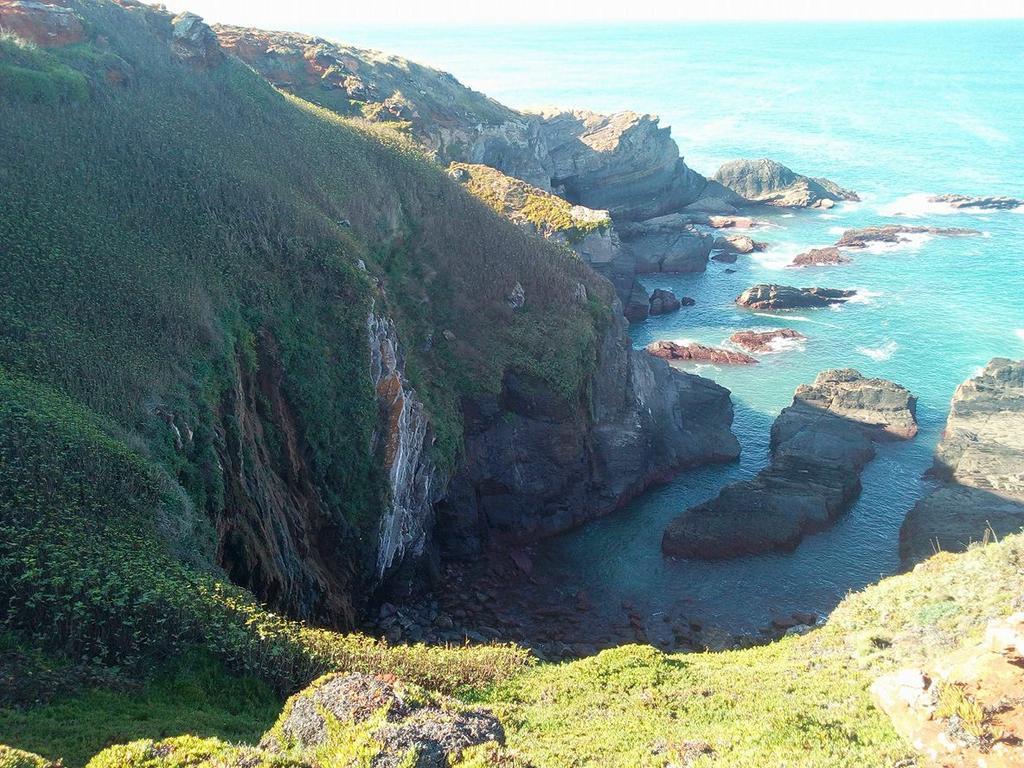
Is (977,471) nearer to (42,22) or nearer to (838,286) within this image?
(838,286)

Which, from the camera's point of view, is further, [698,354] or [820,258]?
→ [820,258]

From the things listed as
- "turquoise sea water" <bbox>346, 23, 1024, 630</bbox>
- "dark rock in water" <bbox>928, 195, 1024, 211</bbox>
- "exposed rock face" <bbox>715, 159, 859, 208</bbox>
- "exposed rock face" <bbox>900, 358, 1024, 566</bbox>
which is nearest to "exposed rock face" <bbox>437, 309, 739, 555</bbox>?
"turquoise sea water" <bbox>346, 23, 1024, 630</bbox>

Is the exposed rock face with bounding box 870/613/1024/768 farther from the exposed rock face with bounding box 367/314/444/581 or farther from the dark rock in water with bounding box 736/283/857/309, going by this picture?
the dark rock in water with bounding box 736/283/857/309

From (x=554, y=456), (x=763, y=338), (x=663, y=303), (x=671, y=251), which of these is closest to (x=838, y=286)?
(x=763, y=338)

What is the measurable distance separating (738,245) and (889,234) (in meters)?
14.3

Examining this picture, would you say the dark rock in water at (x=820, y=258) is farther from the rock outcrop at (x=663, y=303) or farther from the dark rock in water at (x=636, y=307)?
the dark rock in water at (x=636, y=307)

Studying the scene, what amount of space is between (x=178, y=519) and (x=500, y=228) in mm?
27158

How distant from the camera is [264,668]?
655 inches

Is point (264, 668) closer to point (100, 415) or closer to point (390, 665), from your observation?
point (390, 665)

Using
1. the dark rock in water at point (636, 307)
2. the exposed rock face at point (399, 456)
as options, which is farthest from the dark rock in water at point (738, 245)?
the exposed rock face at point (399, 456)

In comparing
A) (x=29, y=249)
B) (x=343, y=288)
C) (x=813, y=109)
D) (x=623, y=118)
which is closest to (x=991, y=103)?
(x=813, y=109)

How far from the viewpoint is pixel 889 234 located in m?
77.1

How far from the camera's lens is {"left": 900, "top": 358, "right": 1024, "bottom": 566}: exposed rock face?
34.4m

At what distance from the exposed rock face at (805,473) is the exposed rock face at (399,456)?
10619 mm
